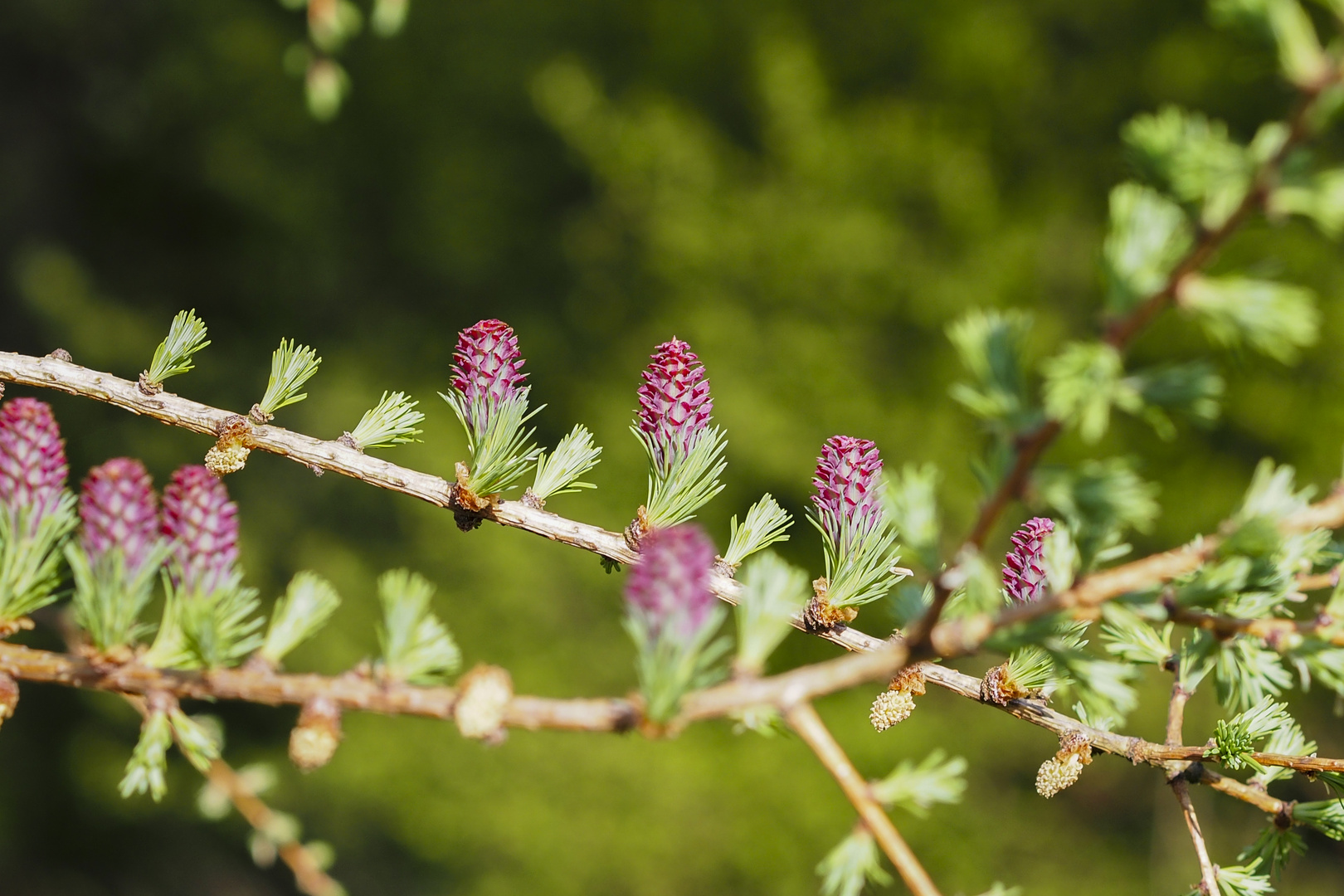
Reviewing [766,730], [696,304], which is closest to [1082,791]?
[696,304]

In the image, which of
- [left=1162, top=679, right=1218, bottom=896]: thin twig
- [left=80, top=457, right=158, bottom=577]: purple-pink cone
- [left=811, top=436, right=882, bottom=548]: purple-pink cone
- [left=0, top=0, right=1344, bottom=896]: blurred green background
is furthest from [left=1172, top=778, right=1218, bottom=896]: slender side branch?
[left=0, top=0, right=1344, bottom=896]: blurred green background

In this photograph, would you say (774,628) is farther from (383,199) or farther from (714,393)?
(383,199)

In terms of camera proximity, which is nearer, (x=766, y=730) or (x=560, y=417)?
(x=766, y=730)

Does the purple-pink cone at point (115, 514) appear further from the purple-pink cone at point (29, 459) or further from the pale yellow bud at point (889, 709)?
the pale yellow bud at point (889, 709)

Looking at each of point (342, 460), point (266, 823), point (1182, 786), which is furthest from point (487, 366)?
point (1182, 786)

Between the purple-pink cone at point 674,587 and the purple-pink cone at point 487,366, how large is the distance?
1.05 ft

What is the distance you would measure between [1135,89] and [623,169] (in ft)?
6.55

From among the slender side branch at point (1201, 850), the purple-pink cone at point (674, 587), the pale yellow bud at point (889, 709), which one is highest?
the pale yellow bud at point (889, 709)

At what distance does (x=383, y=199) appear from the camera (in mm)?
5402

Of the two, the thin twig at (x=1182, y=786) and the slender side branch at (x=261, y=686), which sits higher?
the thin twig at (x=1182, y=786)

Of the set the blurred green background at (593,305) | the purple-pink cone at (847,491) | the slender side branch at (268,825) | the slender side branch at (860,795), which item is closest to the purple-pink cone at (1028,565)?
the purple-pink cone at (847,491)

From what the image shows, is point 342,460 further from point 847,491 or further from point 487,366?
point 847,491

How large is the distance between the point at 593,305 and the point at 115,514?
13.1ft

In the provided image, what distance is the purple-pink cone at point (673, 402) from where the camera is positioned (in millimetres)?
792
